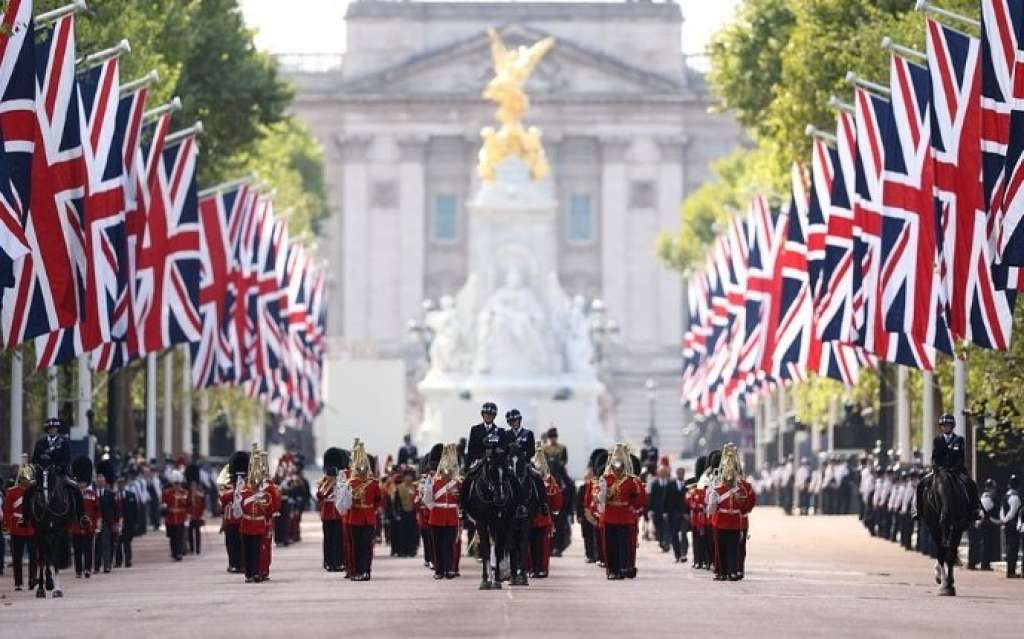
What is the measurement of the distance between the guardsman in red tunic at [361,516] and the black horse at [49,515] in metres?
3.99

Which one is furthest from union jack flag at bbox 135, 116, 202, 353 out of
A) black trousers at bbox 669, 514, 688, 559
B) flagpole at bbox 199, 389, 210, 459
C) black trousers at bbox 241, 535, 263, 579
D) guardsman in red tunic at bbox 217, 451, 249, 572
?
flagpole at bbox 199, 389, 210, 459

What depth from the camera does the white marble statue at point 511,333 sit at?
100750 millimetres

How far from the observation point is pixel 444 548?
42.1 m

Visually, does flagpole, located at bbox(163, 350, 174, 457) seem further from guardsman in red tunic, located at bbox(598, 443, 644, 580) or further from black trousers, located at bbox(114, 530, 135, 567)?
guardsman in red tunic, located at bbox(598, 443, 644, 580)

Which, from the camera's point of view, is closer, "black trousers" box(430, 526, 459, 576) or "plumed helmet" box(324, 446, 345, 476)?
"black trousers" box(430, 526, 459, 576)

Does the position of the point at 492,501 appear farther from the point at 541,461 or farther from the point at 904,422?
the point at 904,422

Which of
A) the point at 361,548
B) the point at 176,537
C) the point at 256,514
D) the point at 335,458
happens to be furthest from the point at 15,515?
the point at 176,537

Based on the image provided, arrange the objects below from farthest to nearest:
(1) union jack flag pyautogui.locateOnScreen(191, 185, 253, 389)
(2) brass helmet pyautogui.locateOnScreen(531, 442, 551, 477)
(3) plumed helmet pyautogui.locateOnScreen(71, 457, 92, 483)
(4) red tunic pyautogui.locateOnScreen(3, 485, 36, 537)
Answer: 1. (1) union jack flag pyautogui.locateOnScreen(191, 185, 253, 389)
2. (2) brass helmet pyautogui.locateOnScreen(531, 442, 551, 477)
3. (3) plumed helmet pyautogui.locateOnScreen(71, 457, 92, 483)
4. (4) red tunic pyautogui.locateOnScreen(3, 485, 36, 537)

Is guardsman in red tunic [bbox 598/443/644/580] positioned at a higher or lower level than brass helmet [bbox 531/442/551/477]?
lower

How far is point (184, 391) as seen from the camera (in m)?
79.8

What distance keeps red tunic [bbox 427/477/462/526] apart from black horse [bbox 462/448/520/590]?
3.24 meters

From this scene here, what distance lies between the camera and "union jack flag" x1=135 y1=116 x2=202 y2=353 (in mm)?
53594

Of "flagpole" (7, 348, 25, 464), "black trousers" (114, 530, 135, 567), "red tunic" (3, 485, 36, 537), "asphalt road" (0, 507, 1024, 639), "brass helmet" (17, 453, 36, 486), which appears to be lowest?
"asphalt road" (0, 507, 1024, 639)

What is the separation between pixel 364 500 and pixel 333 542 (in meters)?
2.37
